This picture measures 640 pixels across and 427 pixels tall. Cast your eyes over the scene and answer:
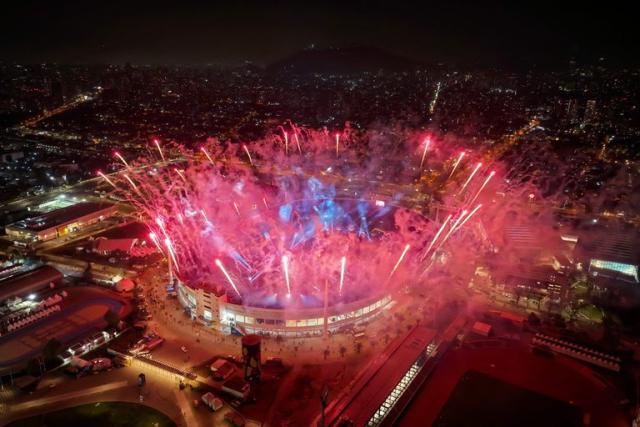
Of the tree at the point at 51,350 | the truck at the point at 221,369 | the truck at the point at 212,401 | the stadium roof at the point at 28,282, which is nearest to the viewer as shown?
the truck at the point at 212,401

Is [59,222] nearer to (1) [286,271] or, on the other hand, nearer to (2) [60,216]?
(2) [60,216]

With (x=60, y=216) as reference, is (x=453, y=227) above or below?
above

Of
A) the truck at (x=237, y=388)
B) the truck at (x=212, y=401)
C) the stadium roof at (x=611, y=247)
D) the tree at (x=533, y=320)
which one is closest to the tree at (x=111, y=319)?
the truck at (x=212, y=401)

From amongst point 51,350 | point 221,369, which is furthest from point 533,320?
point 51,350

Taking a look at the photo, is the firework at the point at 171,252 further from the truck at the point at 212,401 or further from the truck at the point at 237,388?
the truck at the point at 212,401

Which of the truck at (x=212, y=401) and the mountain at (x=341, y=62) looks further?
the mountain at (x=341, y=62)

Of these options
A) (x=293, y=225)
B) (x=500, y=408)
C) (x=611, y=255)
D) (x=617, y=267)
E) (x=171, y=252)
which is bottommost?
(x=500, y=408)
